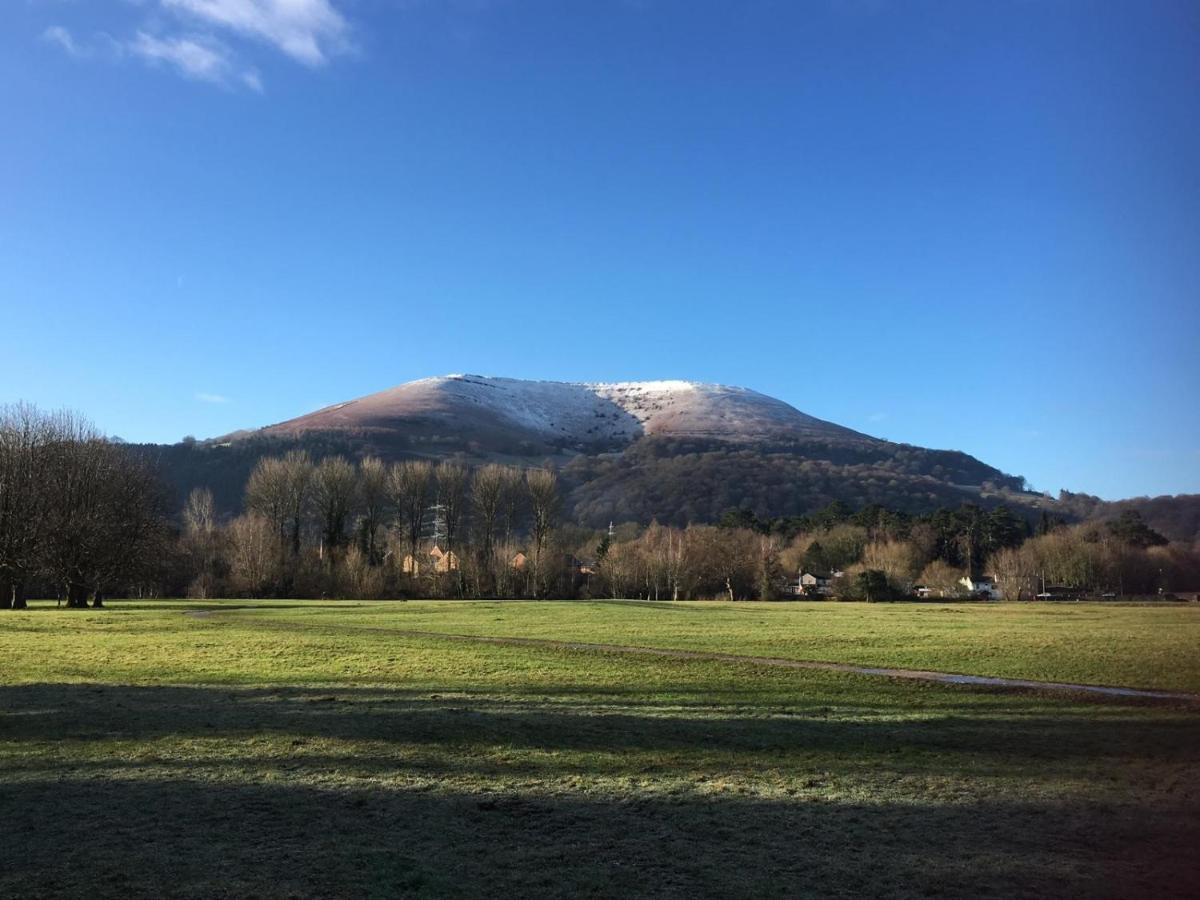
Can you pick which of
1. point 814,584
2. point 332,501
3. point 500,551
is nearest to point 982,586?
point 814,584

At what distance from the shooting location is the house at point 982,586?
113062mm

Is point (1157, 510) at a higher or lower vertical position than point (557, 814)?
higher

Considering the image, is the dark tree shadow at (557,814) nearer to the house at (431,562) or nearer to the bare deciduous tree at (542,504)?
the house at (431,562)

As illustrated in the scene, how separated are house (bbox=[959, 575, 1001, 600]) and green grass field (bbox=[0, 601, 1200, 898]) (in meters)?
94.1

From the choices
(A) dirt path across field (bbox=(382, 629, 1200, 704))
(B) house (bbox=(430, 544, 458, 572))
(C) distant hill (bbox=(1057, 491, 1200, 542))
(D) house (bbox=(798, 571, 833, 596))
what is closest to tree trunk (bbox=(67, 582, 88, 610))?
(A) dirt path across field (bbox=(382, 629, 1200, 704))

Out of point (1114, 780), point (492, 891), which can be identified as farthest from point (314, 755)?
point (1114, 780)

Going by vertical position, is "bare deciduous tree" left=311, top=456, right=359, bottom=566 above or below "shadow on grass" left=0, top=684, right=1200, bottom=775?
above

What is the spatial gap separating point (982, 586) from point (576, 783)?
130 m

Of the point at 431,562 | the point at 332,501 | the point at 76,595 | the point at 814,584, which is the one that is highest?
the point at 332,501

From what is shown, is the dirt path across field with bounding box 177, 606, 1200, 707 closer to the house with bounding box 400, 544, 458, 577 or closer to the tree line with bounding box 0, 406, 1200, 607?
the tree line with bounding box 0, 406, 1200, 607

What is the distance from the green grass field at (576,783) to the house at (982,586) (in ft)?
309

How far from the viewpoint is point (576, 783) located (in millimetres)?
11148

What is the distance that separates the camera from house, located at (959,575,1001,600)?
113 metres

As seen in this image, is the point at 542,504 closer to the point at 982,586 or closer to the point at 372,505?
the point at 372,505
